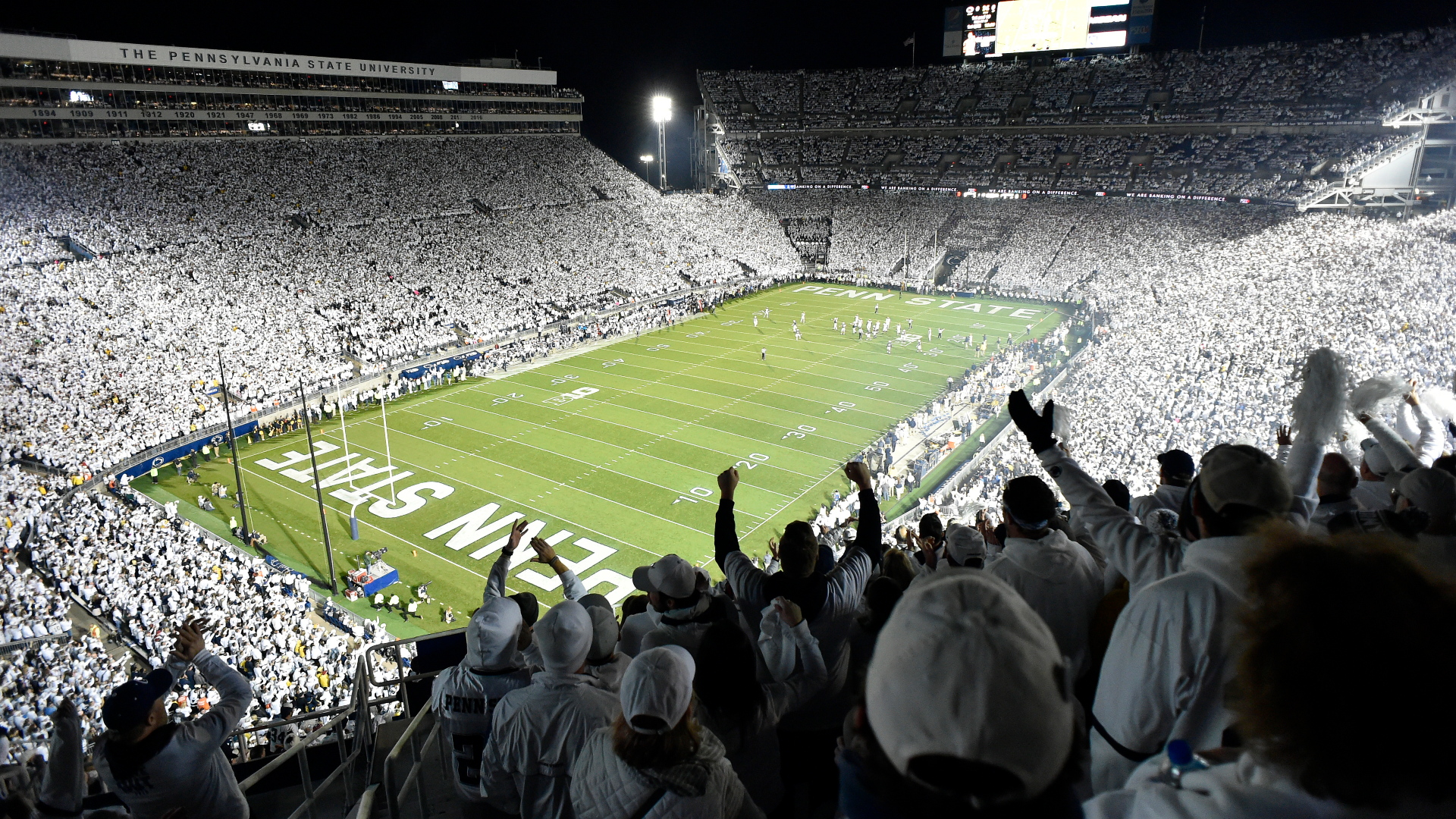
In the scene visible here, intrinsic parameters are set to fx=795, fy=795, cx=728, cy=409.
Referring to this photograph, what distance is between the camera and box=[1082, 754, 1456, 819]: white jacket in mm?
1209

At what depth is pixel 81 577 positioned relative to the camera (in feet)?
40.9

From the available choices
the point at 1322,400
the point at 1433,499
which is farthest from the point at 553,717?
the point at 1433,499

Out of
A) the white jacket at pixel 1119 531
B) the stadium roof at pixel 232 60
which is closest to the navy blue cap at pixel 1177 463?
the white jacket at pixel 1119 531

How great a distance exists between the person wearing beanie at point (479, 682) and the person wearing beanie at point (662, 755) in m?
1.40

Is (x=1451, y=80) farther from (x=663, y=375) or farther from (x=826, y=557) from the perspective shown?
(x=826, y=557)

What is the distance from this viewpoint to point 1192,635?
2.03 meters

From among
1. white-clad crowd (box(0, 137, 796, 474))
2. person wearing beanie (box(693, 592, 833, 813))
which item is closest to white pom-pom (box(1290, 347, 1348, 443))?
person wearing beanie (box(693, 592, 833, 813))

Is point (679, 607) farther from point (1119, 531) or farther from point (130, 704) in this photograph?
point (130, 704)

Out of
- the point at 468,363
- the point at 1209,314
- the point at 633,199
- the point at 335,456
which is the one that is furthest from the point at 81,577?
the point at 633,199

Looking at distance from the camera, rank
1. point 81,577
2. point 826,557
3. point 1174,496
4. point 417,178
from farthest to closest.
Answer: point 417,178 < point 81,577 < point 826,557 < point 1174,496

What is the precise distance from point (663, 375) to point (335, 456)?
11.4 metres

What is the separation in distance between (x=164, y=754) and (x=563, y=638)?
1.84m

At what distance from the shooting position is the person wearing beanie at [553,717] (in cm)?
285

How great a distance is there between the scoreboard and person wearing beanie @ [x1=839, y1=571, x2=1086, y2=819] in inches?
2323
